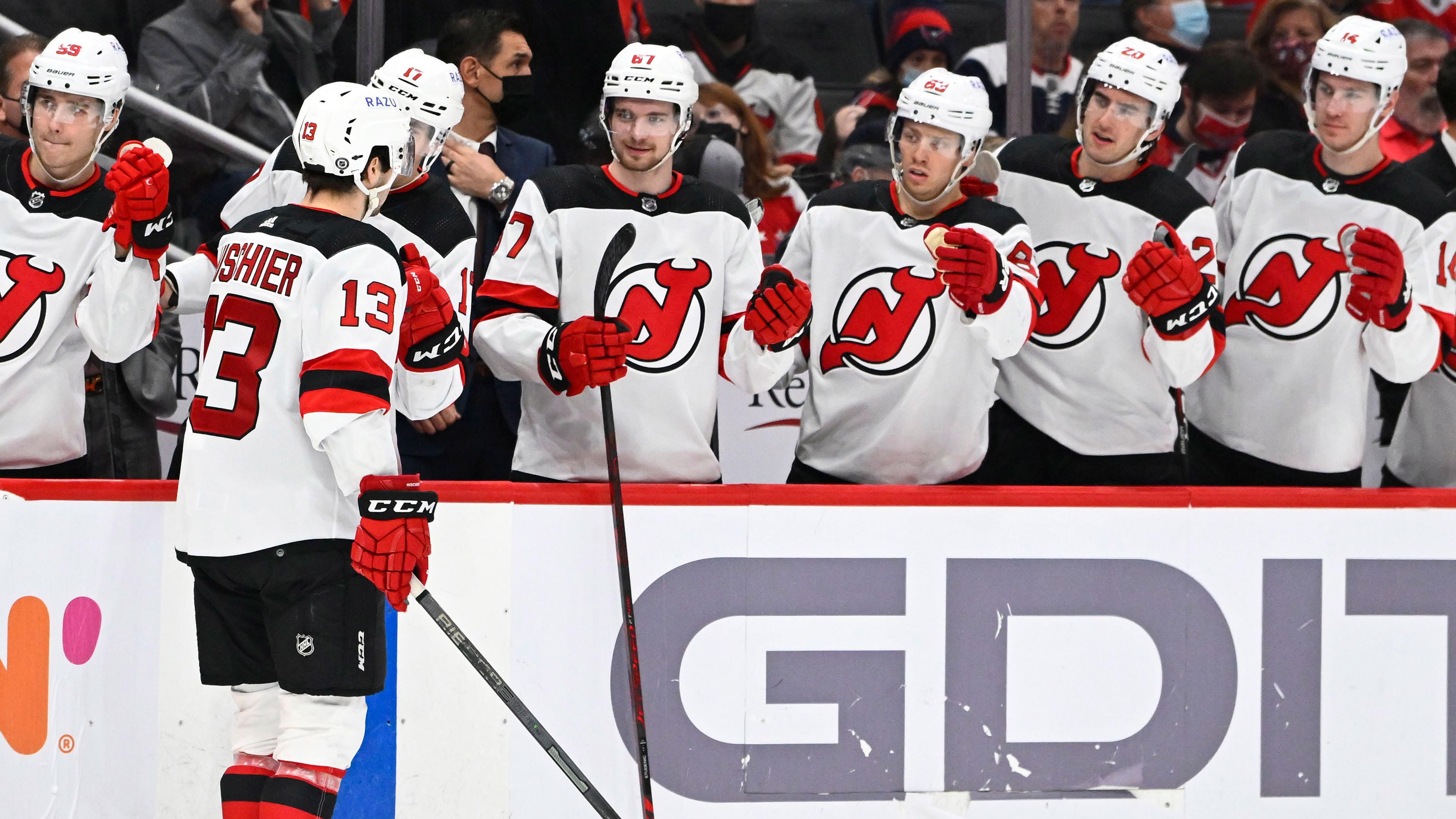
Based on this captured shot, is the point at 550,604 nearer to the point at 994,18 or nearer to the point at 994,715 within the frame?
the point at 994,715

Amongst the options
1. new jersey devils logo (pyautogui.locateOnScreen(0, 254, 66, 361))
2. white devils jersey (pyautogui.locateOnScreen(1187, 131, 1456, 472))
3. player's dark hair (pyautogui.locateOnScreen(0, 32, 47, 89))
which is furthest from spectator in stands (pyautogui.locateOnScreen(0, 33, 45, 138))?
white devils jersey (pyautogui.locateOnScreen(1187, 131, 1456, 472))

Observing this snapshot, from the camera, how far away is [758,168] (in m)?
4.41

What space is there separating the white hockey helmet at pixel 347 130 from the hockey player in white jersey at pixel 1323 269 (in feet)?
6.68

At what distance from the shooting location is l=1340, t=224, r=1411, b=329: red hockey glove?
10.5ft

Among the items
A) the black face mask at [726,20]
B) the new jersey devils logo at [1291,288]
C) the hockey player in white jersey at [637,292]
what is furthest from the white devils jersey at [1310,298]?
the black face mask at [726,20]

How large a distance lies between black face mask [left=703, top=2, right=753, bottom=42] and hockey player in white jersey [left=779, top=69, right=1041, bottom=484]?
124 centimetres

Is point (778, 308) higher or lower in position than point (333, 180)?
lower

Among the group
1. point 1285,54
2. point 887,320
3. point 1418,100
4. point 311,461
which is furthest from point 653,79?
point 1418,100

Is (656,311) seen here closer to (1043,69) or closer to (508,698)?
(508,698)

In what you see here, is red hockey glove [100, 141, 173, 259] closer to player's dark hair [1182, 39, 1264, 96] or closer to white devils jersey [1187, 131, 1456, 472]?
white devils jersey [1187, 131, 1456, 472]

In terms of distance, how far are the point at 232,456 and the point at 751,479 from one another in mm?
2070

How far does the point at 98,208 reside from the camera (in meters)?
3.31

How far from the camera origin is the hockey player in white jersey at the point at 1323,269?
3.44 m

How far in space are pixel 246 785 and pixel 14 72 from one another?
2.03 meters
